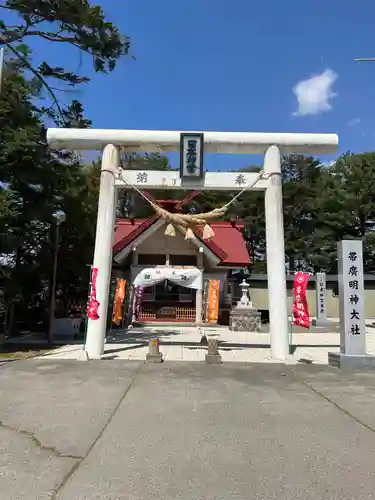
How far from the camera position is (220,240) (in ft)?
83.4

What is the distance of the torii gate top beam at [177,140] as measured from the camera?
457 inches

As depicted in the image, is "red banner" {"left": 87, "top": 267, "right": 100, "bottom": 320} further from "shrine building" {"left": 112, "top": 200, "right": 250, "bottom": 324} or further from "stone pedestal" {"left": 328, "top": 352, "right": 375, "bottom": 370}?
"shrine building" {"left": 112, "top": 200, "right": 250, "bottom": 324}

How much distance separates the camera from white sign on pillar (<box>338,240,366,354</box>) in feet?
32.6

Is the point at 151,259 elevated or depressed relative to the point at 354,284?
elevated

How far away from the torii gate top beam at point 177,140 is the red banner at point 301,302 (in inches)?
143

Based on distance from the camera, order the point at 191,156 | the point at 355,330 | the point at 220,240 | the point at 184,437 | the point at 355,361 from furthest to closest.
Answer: the point at 220,240
the point at 191,156
the point at 355,330
the point at 355,361
the point at 184,437

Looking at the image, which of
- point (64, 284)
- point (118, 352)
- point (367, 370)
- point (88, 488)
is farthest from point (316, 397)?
point (64, 284)

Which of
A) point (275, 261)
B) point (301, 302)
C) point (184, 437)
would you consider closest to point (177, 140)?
point (275, 261)

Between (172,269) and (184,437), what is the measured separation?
667 inches

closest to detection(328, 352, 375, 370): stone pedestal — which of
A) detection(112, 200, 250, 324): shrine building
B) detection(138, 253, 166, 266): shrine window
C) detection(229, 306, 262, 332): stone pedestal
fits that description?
detection(229, 306, 262, 332): stone pedestal

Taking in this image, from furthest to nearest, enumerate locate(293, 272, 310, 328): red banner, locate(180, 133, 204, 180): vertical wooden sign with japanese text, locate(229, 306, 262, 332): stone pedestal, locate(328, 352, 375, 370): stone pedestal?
locate(229, 306, 262, 332): stone pedestal → locate(293, 272, 310, 328): red banner → locate(180, 133, 204, 180): vertical wooden sign with japanese text → locate(328, 352, 375, 370): stone pedestal

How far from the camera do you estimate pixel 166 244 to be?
22.8 m

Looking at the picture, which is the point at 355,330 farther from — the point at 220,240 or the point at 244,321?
the point at 220,240

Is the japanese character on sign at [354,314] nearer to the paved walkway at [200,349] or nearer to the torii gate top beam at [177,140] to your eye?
the paved walkway at [200,349]
